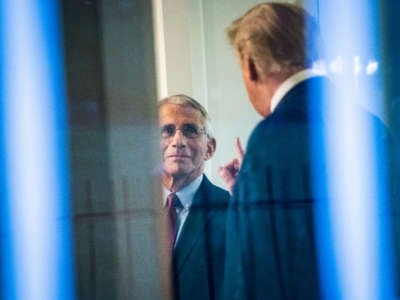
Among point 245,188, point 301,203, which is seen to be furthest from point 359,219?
point 245,188

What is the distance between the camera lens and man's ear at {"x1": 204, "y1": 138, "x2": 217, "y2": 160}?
1.95 m

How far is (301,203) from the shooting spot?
1980 millimetres

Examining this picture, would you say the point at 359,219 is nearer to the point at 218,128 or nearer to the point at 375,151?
the point at 375,151

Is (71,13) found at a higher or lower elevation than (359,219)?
higher

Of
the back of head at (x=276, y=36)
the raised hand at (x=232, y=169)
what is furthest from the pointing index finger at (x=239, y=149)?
the back of head at (x=276, y=36)

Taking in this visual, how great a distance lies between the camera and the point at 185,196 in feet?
6.52

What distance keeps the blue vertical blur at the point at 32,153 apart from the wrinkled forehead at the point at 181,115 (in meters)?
0.34

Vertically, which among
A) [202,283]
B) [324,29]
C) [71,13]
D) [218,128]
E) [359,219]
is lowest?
[202,283]

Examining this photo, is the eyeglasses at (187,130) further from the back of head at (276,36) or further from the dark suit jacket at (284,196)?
the back of head at (276,36)

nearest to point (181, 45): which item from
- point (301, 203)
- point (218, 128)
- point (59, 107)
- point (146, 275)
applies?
point (218, 128)

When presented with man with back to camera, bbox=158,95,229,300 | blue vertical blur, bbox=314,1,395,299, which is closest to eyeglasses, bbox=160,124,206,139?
man with back to camera, bbox=158,95,229,300

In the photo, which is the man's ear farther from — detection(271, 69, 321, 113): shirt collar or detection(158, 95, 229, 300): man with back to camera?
detection(271, 69, 321, 113): shirt collar

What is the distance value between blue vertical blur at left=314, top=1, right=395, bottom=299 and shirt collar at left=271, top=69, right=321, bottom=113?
0.05 m

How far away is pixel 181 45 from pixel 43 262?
84cm
